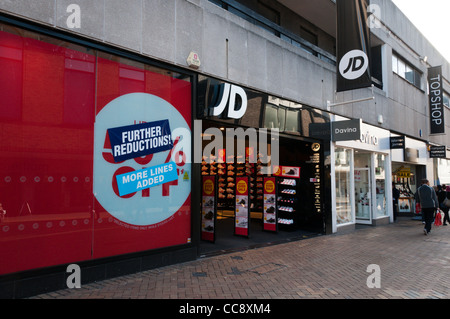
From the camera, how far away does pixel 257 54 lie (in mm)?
8930

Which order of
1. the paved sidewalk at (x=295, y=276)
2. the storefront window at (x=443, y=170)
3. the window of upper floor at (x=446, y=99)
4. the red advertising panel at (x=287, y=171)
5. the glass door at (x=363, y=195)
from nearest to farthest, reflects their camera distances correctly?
the paved sidewalk at (x=295, y=276) → the red advertising panel at (x=287, y=171) → the glass door at (x=363, y=195) → the storefront window at (x=443, y=170) → the window of upper floor at (x=446, y=99)

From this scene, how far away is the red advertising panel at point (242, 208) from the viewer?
9.80 metres

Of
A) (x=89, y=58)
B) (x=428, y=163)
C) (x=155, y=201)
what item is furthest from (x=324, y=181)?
(x=428, y=163)

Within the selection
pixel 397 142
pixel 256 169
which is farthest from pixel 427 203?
pixel 256 169

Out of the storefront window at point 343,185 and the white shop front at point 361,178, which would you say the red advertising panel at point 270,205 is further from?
the storefront window at point 343,185

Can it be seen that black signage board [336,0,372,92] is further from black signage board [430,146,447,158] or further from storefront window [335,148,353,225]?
black signage board [430,146,447,158]

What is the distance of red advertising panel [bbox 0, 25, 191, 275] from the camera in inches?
182

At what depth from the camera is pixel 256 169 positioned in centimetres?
1412

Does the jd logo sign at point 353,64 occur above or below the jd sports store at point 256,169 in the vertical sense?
above

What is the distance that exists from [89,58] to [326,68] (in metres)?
8.86

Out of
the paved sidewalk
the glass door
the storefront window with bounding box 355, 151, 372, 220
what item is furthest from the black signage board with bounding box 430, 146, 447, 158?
the paved sidewalk

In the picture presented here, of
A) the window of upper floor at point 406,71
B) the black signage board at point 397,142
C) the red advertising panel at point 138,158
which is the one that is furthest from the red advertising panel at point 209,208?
the window of upper floor at point 406,71

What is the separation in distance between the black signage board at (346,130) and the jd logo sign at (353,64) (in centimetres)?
154

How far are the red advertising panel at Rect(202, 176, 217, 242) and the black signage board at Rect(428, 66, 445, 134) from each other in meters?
17.4
